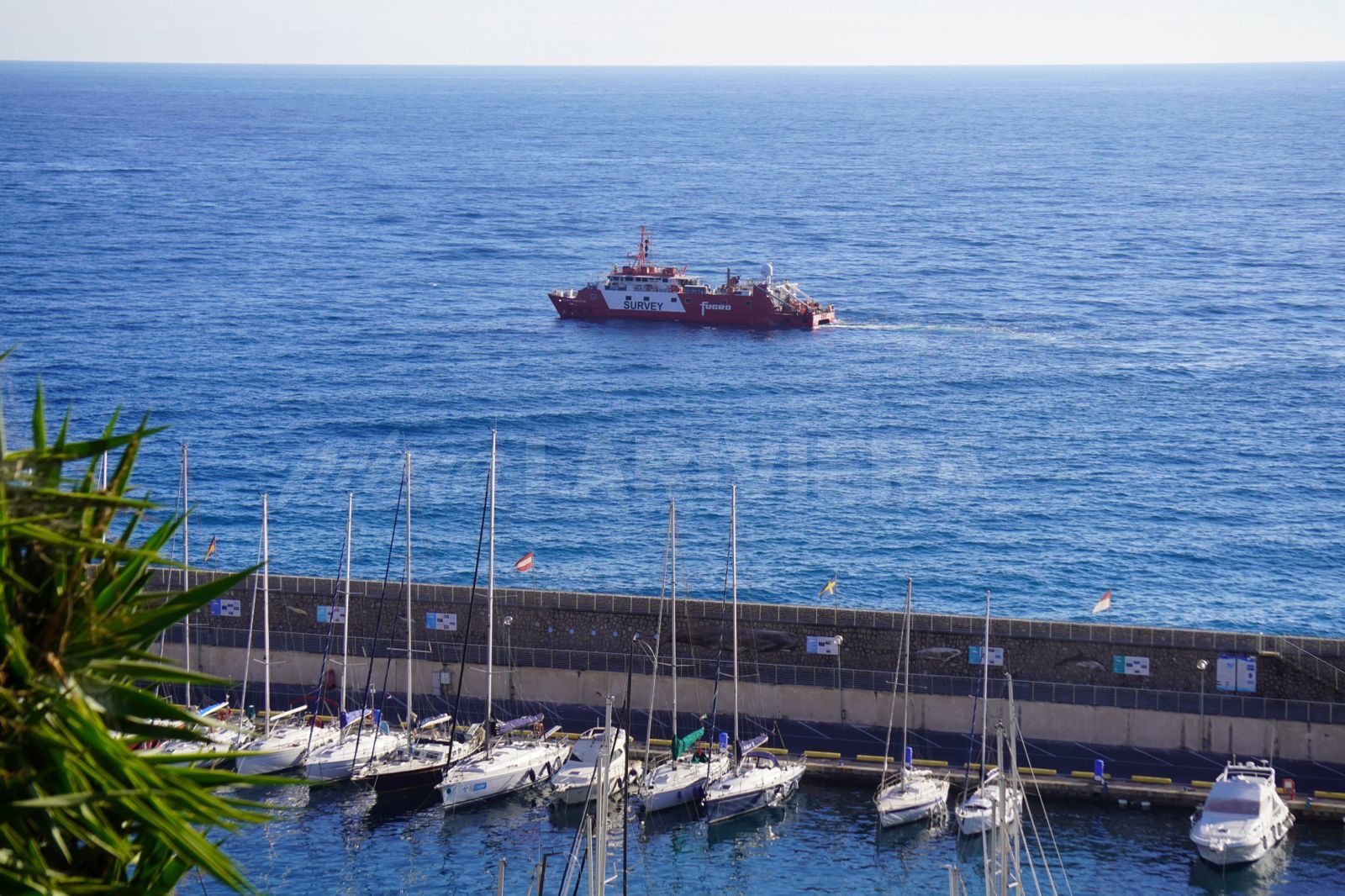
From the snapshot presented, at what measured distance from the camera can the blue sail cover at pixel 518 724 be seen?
1868 inches

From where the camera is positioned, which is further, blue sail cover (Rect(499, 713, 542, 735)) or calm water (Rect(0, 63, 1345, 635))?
calm water (Rect(0, 63, 1345, 635))

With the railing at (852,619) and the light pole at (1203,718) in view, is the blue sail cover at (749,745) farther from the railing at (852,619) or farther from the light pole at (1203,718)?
the light pole at (1203,718)

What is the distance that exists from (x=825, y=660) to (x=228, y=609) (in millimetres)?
20273

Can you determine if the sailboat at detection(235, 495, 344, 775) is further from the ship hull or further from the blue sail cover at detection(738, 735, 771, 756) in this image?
the ship hull

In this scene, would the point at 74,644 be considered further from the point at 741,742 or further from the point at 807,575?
the point at 807,575

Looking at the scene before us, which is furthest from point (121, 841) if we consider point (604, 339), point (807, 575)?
point (604, 339)

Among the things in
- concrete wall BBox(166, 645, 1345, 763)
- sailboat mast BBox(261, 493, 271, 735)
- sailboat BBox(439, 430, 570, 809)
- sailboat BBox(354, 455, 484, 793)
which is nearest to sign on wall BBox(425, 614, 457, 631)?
concrete wall BBox(166, 645, 1345, 763)

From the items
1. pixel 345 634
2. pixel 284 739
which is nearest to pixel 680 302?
pixel 345 634

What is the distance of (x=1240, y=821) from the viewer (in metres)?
41.2

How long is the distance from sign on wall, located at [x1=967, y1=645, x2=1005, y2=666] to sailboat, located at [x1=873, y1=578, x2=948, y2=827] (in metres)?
4.05

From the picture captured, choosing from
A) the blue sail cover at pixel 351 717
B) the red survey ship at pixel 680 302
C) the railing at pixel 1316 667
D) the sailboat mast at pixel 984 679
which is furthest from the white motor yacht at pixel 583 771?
the red survey ship at pixel 680 302

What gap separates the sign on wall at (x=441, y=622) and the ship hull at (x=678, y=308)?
79.4 metres

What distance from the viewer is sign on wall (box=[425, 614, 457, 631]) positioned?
52.1 m

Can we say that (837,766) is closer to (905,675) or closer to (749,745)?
(749,745)
